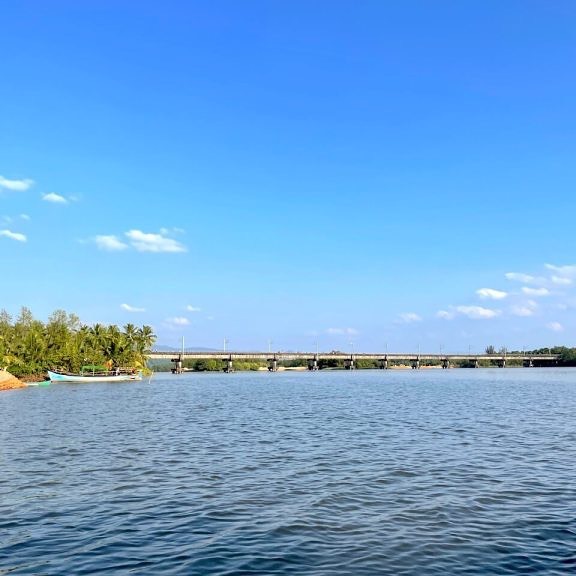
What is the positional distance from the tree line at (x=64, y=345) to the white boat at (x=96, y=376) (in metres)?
4.39

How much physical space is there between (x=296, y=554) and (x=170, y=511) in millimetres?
6399

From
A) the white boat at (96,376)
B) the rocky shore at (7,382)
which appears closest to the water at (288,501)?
the rocky shore at (7,382)

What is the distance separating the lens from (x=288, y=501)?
2150 centimetres

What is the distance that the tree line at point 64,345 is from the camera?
419ft

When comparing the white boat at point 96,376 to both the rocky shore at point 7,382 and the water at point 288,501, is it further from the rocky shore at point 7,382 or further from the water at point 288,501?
the water at point 288,501

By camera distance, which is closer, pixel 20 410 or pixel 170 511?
pixel 170 511

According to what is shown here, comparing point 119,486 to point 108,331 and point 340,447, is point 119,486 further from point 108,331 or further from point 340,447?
point 108,331

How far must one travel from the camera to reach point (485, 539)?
56.3ft

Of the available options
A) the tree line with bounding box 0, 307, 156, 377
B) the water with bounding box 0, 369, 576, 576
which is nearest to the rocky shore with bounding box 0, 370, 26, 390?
the tree line with bounding box 0, 307, 156, 377

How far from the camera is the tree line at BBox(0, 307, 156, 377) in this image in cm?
12762

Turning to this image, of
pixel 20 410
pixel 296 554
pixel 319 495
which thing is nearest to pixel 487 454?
pixel 319 495

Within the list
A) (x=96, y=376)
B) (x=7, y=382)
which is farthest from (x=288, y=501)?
(x=96, y=376)

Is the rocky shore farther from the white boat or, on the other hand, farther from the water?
the water

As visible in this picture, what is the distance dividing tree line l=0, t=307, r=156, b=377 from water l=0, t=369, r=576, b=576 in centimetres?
9430
